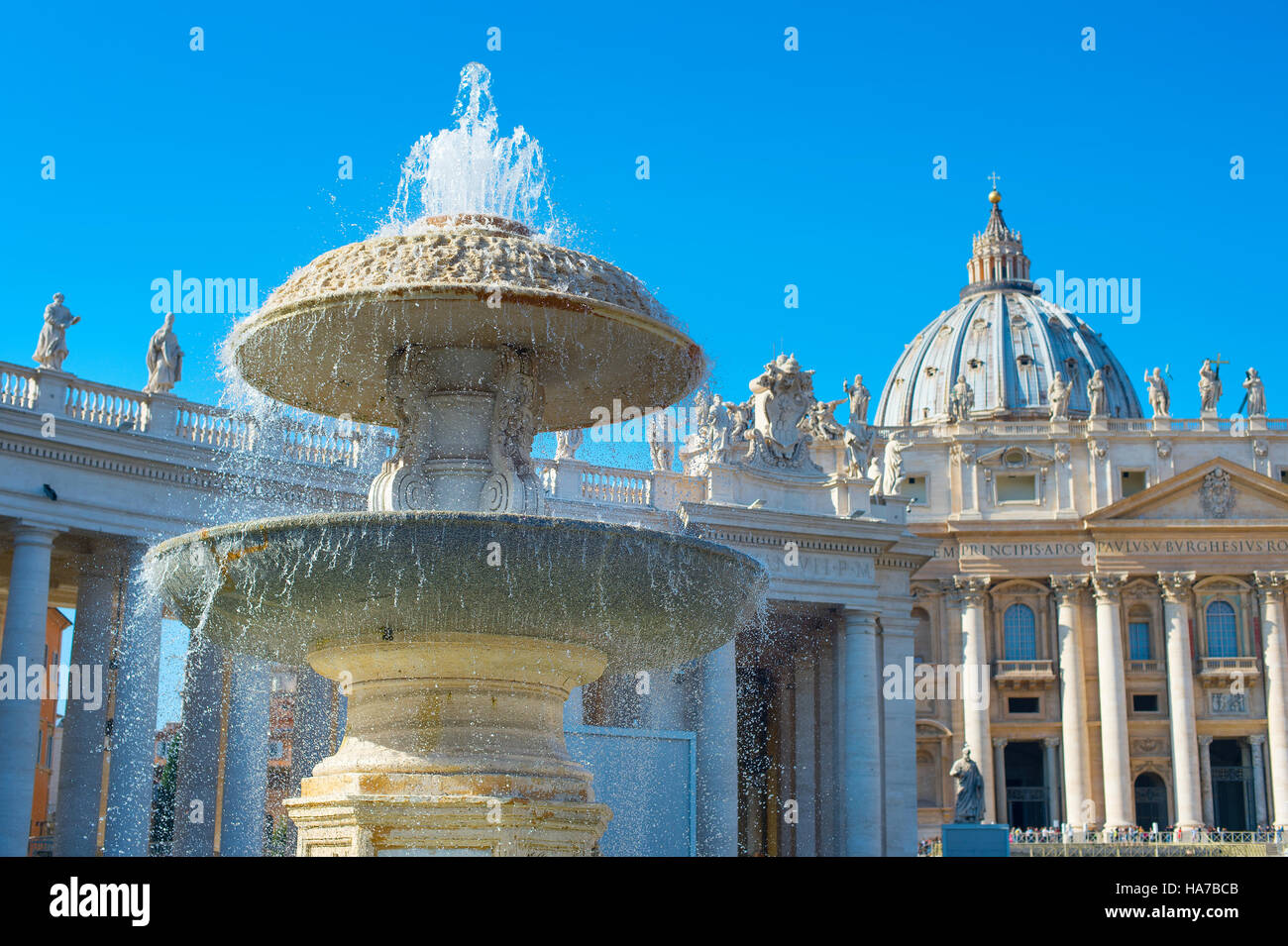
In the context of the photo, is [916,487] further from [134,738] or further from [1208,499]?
[134,738]

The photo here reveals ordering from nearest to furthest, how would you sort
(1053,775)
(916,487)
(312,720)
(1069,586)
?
1. (312,720)
2. (1069,586)
3. (1053,775)
4. (916,487)

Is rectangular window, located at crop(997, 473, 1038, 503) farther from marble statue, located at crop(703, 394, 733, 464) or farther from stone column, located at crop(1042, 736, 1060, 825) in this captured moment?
marble statue, located at crop(703, 394, 733, 464)

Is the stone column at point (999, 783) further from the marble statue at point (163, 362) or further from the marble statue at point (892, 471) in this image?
the marble statue at point (163, 362)

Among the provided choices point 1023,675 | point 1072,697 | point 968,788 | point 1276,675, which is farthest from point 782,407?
point 1276,675

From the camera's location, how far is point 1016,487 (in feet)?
246

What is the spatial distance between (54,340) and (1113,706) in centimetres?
5315

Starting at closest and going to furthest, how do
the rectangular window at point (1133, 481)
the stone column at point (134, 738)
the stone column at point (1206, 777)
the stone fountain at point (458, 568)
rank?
the stone fountain at point (458, 568), the stone column at point (134, 738), the stone column at point (1206, 777), the rectangular window at point (1133, 481)

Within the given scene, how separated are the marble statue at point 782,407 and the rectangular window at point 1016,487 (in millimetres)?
40317

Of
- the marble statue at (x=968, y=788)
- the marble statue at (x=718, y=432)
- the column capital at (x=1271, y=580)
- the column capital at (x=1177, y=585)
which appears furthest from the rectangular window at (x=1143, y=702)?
the marble statue at (x=718, y=432)

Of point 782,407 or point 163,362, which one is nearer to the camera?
point 163,362

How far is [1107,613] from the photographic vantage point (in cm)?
6962

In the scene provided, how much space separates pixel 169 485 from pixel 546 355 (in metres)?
16.3

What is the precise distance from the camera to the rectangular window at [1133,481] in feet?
246
